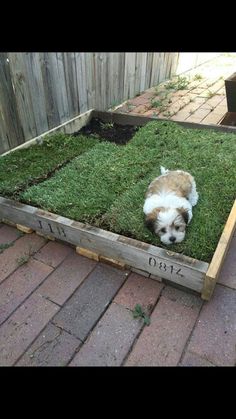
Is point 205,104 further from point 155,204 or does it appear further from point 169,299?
point 169,299

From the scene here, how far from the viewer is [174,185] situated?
2.86m

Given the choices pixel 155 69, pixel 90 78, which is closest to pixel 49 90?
pixel 90 78

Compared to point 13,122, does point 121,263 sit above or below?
below

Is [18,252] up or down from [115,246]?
down

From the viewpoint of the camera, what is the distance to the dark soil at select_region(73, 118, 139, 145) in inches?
184

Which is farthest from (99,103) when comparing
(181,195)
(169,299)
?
(169,299)

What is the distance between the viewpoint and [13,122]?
4.01 metres

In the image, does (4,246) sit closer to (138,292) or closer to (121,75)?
(138,292)

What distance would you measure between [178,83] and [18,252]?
5.90 metres

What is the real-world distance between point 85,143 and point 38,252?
206 centimetres

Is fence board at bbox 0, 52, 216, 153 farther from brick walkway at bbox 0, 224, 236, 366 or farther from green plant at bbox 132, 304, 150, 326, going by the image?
green plant at bbox 132, 304, 150, 326

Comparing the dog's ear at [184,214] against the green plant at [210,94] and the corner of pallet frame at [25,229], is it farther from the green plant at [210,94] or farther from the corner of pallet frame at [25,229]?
the green plant at [210,94]

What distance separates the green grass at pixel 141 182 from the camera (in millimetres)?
2756

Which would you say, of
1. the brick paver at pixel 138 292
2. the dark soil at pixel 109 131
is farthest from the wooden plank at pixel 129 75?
the brick paver at pixel 138 292
